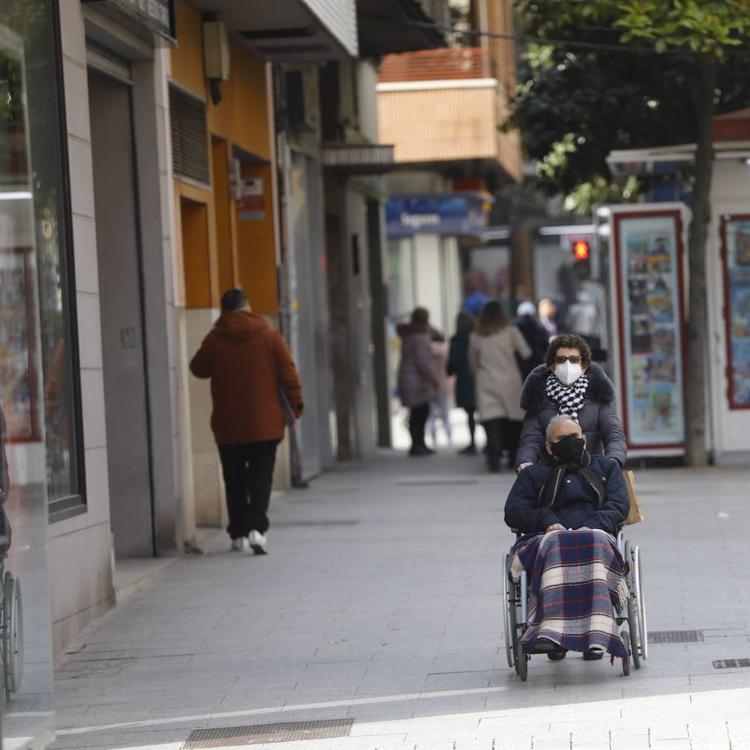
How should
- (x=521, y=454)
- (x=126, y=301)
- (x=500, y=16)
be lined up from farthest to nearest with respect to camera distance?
1. (x=500, y=16)
2. (x=126, y=301)
3. (x=521, y=454)


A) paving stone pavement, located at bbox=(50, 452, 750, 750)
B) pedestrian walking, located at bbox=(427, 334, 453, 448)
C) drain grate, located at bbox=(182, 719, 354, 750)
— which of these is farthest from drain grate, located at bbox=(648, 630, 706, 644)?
pedestrian walking, located at bbox=(427, 334, 453, 448)

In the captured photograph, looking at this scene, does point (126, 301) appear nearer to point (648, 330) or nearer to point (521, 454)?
point (521, 454)

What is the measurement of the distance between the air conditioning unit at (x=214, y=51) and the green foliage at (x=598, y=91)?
4.19 meters

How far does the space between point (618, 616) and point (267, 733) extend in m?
1.59

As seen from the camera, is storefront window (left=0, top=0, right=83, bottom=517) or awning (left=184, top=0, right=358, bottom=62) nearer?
storefront window (left=0, top=0, right=83, bottom=517)

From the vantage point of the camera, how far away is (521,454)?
841 cm

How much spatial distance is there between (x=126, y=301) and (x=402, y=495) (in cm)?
518

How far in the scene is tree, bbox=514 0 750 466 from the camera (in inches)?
650

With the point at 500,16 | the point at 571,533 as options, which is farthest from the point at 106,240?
the point at 500,16

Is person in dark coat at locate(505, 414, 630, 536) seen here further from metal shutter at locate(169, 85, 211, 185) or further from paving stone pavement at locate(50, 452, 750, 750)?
metal shutter at locate(169, 85, 211, 185)

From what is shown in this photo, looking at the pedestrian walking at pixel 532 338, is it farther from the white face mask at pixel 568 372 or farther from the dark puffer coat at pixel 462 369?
the white face mask at pixel 568 372

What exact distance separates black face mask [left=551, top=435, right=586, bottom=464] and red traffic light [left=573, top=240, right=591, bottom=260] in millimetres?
22506

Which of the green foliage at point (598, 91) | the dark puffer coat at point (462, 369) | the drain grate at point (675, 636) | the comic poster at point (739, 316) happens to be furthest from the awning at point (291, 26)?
the drain grate at point (675, 636)

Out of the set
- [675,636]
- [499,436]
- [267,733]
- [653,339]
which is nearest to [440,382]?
[499,436]
